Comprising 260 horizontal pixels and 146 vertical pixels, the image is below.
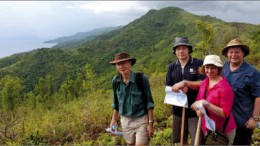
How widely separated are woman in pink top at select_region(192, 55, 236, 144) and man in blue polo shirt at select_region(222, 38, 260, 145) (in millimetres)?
184

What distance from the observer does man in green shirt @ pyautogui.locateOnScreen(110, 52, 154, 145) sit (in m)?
3.43

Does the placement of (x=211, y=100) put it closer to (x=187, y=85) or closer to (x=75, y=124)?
(x=187, y=85)

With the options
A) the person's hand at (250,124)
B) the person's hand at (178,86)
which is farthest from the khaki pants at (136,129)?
the person's hand at (250,124)

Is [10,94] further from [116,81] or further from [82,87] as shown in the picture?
[116,81]

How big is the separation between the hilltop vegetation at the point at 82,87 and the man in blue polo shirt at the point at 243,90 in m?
2.13

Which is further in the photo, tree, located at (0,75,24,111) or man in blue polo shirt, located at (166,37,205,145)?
tree, located at (0,75,24,111)

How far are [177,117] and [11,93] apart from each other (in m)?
33.3

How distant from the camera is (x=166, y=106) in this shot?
7.05 m

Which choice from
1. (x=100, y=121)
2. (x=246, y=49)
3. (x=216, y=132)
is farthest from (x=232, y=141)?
(x=100, y=121)

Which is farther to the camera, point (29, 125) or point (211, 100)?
point (29, 125)

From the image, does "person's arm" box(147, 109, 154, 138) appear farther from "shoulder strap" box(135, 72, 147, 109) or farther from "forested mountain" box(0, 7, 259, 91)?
"forested mountain" box(0, 7, 259, 91)

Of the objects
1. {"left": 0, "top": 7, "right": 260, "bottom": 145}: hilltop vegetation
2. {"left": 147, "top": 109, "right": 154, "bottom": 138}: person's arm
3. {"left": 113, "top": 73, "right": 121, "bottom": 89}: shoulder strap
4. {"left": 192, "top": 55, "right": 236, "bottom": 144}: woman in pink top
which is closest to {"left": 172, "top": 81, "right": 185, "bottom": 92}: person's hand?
{"left": 192, "top": 55, "right": 236, "bottom": 144}: woman in pink top

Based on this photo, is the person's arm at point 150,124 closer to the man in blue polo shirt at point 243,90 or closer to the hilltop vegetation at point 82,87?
the man in blue polo shirt at point 243,90

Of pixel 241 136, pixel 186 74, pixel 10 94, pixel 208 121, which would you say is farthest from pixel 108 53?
pixel 208 121
